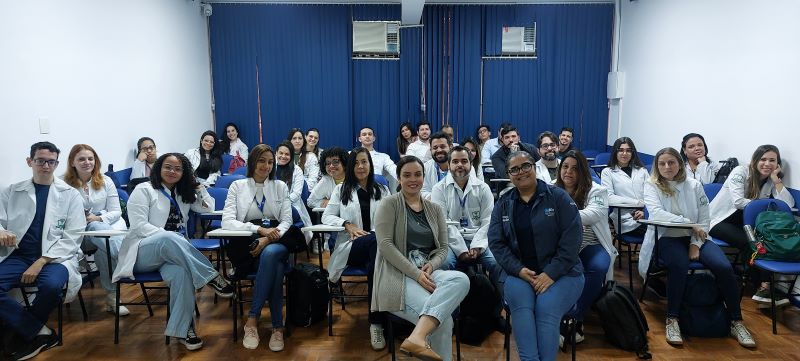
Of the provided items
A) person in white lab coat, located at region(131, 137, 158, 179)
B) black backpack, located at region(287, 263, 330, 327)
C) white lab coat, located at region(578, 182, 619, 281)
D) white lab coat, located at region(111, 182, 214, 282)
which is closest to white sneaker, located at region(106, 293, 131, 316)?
white lab coat, located at region(111, 182, 214, 282)

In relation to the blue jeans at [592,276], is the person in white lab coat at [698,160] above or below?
above

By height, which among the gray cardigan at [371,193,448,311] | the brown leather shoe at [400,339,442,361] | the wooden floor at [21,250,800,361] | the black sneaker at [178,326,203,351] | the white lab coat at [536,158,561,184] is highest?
the white lab coat at [536,158,561,184]

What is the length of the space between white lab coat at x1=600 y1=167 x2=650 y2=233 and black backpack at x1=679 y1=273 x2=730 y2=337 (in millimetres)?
852

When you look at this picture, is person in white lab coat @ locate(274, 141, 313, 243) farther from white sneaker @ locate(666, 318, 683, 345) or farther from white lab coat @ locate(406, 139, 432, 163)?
white sneaker @ locate(666, 318, 683, 345)

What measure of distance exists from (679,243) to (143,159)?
504cm

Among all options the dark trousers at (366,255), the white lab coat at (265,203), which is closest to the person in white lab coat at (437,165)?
the dark trousers at (366,255)

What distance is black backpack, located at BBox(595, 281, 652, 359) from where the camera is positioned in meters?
2.99

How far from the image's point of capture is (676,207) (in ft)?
11.5

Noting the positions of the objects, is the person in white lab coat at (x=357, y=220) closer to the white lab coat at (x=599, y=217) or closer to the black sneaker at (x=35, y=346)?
the white lab coat at (x=599, y=217)

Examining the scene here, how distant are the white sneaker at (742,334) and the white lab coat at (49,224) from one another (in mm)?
4152

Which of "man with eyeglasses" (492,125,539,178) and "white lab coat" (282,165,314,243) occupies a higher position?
"man with eyeglasses" (492,125,539,178)

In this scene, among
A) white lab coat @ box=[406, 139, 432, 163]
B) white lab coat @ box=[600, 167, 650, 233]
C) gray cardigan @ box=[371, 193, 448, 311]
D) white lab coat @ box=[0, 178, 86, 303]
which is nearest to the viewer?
gray cardigan @ box=[371, 193, 448, 311]

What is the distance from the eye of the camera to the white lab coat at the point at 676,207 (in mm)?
3416

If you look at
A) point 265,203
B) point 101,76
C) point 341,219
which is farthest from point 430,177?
point 101,76
